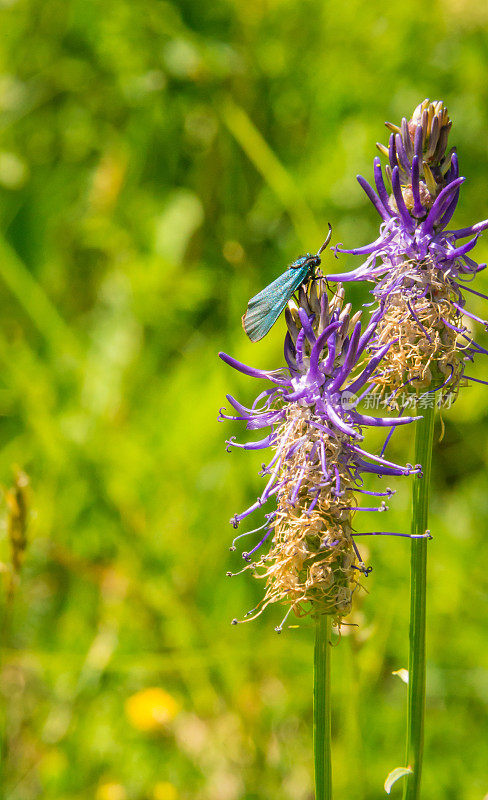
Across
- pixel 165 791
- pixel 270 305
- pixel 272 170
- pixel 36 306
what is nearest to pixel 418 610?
pixel 270 305

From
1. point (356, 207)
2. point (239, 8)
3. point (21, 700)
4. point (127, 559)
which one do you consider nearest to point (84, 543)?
point (127, 559)

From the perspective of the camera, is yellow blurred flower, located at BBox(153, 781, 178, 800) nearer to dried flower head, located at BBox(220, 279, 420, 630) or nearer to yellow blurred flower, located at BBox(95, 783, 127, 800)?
yellow blurred flower, located at BBox(95, 783, 127, 800)

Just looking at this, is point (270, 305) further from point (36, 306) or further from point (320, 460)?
point (36, 306)

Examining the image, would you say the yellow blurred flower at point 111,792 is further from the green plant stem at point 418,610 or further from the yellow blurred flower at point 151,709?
the green plant stem at point 418,610

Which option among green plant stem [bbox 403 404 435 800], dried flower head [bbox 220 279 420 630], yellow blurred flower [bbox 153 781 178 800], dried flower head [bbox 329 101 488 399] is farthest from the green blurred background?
dried flower head [bbox 329 101 488 399]

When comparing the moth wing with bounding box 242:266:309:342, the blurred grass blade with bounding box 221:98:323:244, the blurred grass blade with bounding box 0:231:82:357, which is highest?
the blurred grass blade with bounding box 221:98:323:244

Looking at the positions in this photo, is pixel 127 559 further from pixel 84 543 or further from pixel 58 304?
pixel 58 304

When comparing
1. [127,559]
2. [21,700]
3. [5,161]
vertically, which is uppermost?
[5,161]

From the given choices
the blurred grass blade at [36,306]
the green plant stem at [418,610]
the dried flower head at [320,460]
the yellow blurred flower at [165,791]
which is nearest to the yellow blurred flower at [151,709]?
the yellow blurred flower at [165,791]
